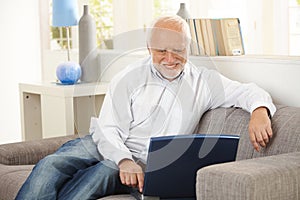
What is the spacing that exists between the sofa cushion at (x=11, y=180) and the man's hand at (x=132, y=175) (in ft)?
1.66

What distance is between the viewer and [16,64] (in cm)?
548

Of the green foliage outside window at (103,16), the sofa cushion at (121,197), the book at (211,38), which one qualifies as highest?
the green foliage outside window at (103,16)

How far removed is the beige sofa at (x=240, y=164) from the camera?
1.96 m

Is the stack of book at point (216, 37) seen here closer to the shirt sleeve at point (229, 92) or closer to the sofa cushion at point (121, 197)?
the shirt sleeve at point (229, 92)

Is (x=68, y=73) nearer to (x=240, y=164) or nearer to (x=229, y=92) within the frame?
(x=229, y=92)

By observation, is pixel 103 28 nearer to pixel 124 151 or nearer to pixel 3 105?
pixel 3 105

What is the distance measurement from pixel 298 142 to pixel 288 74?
504 mm

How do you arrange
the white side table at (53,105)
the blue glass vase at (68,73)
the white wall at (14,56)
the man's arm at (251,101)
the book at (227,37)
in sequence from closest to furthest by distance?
the man's arm at (251,101) → the book at (227,37) → the white side table at (53,105) → the blue glass vase at (68,73) → the white wall at (14,56)

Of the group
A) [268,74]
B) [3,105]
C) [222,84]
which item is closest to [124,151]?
[222,84]

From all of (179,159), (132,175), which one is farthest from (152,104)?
(179,159)

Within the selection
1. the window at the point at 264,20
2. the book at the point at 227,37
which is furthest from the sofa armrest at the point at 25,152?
the window at the point at 264,20

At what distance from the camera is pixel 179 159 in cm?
213

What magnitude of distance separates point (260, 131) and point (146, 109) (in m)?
0.48

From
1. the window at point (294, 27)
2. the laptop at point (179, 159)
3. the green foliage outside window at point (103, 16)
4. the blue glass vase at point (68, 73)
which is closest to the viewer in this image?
the laptop at point (179, 159)
